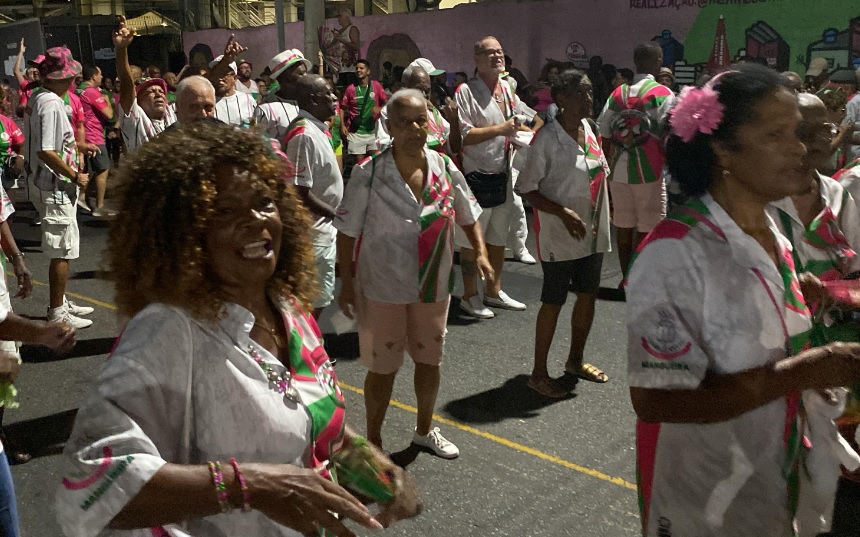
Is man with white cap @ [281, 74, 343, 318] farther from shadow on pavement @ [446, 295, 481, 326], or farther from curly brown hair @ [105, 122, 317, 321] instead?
curly brown hair @ [105, 122, 317, 321]

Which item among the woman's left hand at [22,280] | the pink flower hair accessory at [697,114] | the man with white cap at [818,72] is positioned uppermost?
the pink flower hair accessory at [697,114]

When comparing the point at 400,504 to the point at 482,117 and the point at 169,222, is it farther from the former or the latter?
the point at 482,117

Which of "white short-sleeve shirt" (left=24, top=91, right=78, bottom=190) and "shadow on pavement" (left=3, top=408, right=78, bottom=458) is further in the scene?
"white short-sleeve shirt" (left=24, top=91, right=78, bottom=190)

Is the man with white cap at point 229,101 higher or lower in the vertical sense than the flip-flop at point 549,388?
higher

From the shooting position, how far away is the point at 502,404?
545 centimetres

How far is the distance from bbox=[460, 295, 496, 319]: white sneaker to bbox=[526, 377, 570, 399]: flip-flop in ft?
5.63

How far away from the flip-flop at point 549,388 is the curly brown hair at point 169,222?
3.84m

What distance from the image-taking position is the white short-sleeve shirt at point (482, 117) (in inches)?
285

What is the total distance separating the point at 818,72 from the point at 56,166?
373 inches

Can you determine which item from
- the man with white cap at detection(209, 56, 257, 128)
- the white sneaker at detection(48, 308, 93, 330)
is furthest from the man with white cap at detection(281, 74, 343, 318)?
the white sneaker at detection(48, 308, 93, 330)

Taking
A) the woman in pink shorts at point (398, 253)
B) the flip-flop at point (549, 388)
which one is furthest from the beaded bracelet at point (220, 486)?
the flip-flop at point (549, 388)

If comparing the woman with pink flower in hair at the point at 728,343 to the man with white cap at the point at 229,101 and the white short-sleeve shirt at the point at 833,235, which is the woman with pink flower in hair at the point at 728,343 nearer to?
the white short-sleeve shirt at the point at 833,235

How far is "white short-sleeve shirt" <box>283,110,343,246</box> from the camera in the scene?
17.2 feet

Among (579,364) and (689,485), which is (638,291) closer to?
(689,485)
